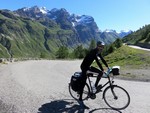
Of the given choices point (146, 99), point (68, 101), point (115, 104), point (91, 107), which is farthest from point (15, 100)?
point (146, 99)

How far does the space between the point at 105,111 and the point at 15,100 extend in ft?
14.2

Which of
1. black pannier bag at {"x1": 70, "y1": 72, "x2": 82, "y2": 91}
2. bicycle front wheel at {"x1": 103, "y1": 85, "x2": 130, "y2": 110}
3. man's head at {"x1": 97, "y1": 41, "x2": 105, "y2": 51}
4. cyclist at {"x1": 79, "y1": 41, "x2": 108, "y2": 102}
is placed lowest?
bicycle front wheel at {"x1": 103, "y1": 85, "x2": 130, "y2": 110}

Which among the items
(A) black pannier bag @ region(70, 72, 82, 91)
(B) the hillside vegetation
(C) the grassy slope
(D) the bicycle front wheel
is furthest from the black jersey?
(B) the hillside vegetation

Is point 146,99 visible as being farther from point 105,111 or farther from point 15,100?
point 15,100

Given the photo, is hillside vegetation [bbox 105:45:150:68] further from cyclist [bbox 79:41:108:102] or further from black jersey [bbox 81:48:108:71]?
black jersey [bbox 81:48:108:71]

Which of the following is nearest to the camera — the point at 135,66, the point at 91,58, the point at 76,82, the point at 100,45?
the point at 100,45

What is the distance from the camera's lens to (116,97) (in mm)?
11719

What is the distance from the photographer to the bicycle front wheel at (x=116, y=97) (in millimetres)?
11405

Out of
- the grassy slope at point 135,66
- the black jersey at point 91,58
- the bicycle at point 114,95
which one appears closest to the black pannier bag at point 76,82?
the bicycle at point 114,95

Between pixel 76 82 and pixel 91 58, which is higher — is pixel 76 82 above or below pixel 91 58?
below

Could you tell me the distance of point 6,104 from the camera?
11977mm

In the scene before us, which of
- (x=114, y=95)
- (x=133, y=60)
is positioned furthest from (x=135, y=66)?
(x=114, y=95)

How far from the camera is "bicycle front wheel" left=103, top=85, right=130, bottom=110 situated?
1140cm

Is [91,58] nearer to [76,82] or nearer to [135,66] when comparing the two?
[76,82]
